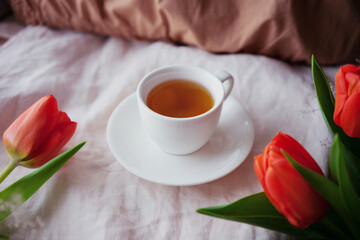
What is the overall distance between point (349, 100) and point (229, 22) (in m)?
0.45

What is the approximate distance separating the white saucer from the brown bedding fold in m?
0.20

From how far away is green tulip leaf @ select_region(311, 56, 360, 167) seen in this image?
0.46 metres

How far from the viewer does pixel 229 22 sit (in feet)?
2.49

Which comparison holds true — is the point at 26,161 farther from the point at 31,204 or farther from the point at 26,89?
the point at 26,89

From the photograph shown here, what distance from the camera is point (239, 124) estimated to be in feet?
2.09

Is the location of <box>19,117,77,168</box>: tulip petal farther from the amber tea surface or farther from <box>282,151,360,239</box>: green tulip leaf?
<box>282,151,360,239</box>: green tulip leaf

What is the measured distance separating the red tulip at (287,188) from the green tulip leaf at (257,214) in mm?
→ 46

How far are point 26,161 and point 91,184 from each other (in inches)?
4.7

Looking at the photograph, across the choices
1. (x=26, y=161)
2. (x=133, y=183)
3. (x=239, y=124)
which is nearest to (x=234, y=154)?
(x=239, y=124)

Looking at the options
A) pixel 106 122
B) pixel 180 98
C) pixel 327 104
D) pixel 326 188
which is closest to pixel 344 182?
pixel 326 188

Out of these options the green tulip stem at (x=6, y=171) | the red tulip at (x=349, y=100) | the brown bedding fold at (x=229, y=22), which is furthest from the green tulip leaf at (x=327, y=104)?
the green tulip stem at (x=6, y=171)

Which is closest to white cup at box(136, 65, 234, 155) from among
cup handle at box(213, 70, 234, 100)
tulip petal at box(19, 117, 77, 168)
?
cup handle at box(213, 70, 234, 100)

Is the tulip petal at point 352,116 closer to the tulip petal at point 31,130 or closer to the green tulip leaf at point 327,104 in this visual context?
the green tulip leaf at point 327,104

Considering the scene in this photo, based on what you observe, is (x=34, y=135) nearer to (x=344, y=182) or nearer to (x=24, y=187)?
(x=24, y=187)
